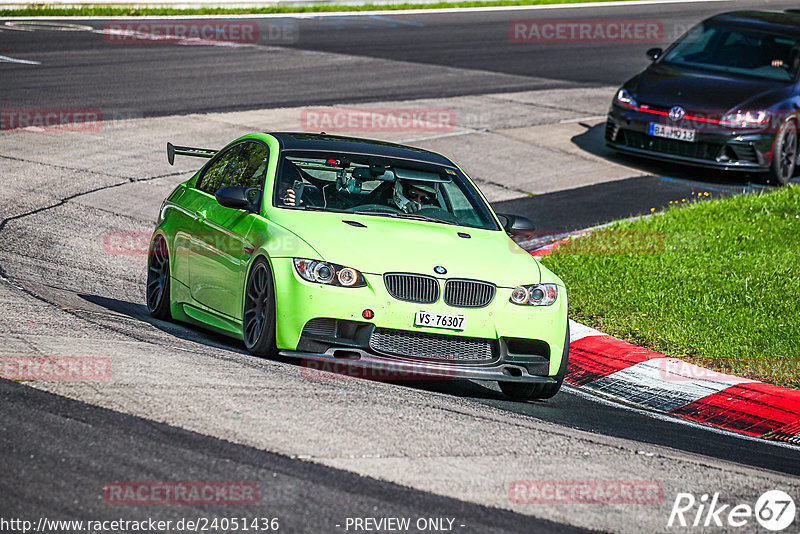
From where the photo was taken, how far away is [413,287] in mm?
7297

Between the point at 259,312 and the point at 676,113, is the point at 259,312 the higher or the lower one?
the higher one

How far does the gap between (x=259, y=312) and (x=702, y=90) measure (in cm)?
1028

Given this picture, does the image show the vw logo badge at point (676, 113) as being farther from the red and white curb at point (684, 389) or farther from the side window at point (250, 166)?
the side window at point (250, 166)

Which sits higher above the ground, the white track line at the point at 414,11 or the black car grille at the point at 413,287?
the black car grille at the point at 413,287

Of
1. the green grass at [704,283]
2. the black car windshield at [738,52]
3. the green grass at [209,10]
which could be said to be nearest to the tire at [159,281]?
the green grass at [704,283]

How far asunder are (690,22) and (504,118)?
1566 cm

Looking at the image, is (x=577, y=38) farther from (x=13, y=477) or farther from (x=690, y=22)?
(x=13, y=477)

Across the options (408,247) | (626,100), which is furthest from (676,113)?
(408,247)

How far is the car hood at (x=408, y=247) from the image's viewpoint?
7.35m

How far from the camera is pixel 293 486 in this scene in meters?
5.01

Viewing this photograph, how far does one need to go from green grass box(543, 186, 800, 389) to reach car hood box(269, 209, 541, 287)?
6.67 ft

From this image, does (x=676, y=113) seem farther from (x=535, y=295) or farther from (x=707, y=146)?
(x=535, y=295)

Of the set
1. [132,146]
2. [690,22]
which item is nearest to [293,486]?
[132,146]

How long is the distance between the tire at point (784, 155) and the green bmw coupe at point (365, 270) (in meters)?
8.16
